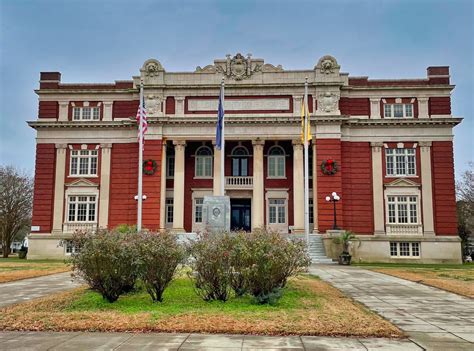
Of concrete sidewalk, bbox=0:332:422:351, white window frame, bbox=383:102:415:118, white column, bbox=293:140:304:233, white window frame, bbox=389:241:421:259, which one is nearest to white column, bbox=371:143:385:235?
white window frame, bbox=389:241:421:259

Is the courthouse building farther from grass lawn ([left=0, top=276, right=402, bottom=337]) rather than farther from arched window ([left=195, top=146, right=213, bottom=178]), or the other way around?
grass lawn ([left=0, top=276, right=402, bottom=337])

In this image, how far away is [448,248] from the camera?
39250 mm

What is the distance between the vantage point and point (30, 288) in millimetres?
18031

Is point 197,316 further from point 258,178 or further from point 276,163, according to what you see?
point 276,163

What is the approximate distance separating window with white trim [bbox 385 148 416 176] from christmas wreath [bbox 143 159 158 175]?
64.7 ft

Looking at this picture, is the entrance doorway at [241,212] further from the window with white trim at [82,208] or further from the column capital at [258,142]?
the window with white trim at [82,208]

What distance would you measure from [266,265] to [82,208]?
108 feet

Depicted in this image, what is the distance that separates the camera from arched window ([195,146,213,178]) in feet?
142

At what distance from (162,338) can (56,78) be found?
39.3m

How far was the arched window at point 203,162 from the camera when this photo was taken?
4341 cm

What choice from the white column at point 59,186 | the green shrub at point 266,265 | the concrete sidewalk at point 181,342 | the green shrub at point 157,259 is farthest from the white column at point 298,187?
the concrete sidewalk at point 181,342

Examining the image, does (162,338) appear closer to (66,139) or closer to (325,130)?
(325,130)

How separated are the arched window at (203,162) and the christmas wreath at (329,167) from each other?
10.2 m

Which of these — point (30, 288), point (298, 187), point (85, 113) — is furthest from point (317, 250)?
point (30, 288)
